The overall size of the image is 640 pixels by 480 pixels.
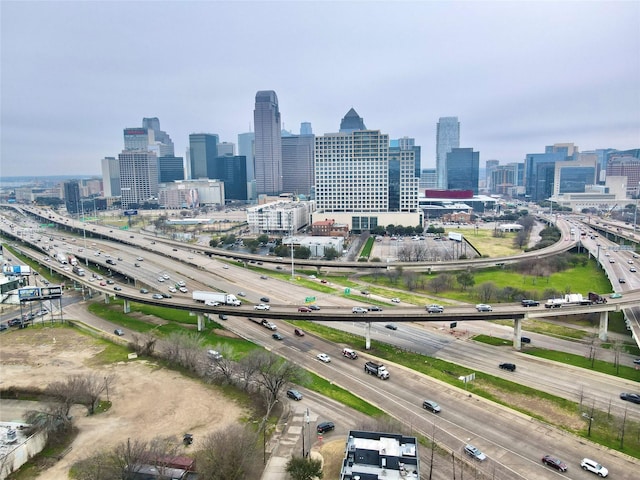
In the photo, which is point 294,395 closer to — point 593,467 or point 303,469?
point 303,469

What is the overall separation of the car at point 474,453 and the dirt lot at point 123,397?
68.5ft

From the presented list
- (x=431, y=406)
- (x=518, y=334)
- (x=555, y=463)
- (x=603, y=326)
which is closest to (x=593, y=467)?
(x=555, y=463)

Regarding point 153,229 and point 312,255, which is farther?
point 153,229

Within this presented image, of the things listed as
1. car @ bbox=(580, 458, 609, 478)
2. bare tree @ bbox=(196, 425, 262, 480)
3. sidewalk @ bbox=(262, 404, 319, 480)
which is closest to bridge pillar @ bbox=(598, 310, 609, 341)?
car @ bbox=(580, 458, 609, 478)

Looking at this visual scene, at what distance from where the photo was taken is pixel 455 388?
46500 mm

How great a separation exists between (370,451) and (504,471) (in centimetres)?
1075

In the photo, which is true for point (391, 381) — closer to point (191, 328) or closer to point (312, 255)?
point (191, 328)

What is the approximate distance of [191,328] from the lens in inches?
2694

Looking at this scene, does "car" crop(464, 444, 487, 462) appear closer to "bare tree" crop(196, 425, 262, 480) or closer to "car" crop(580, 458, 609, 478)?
"car" crop(580, 458, 609, 478)

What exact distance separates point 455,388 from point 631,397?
54.9 feet

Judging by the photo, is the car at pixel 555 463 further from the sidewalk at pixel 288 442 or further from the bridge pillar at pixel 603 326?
the bridge pillar at pixel 603 326

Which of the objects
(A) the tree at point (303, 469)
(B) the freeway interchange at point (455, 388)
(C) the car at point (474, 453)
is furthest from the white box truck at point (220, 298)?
(C) the car at point (474, 453)

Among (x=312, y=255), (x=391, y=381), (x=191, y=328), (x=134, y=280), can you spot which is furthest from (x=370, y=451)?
(x=312, y=255)

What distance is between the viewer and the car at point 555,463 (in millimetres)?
33188
